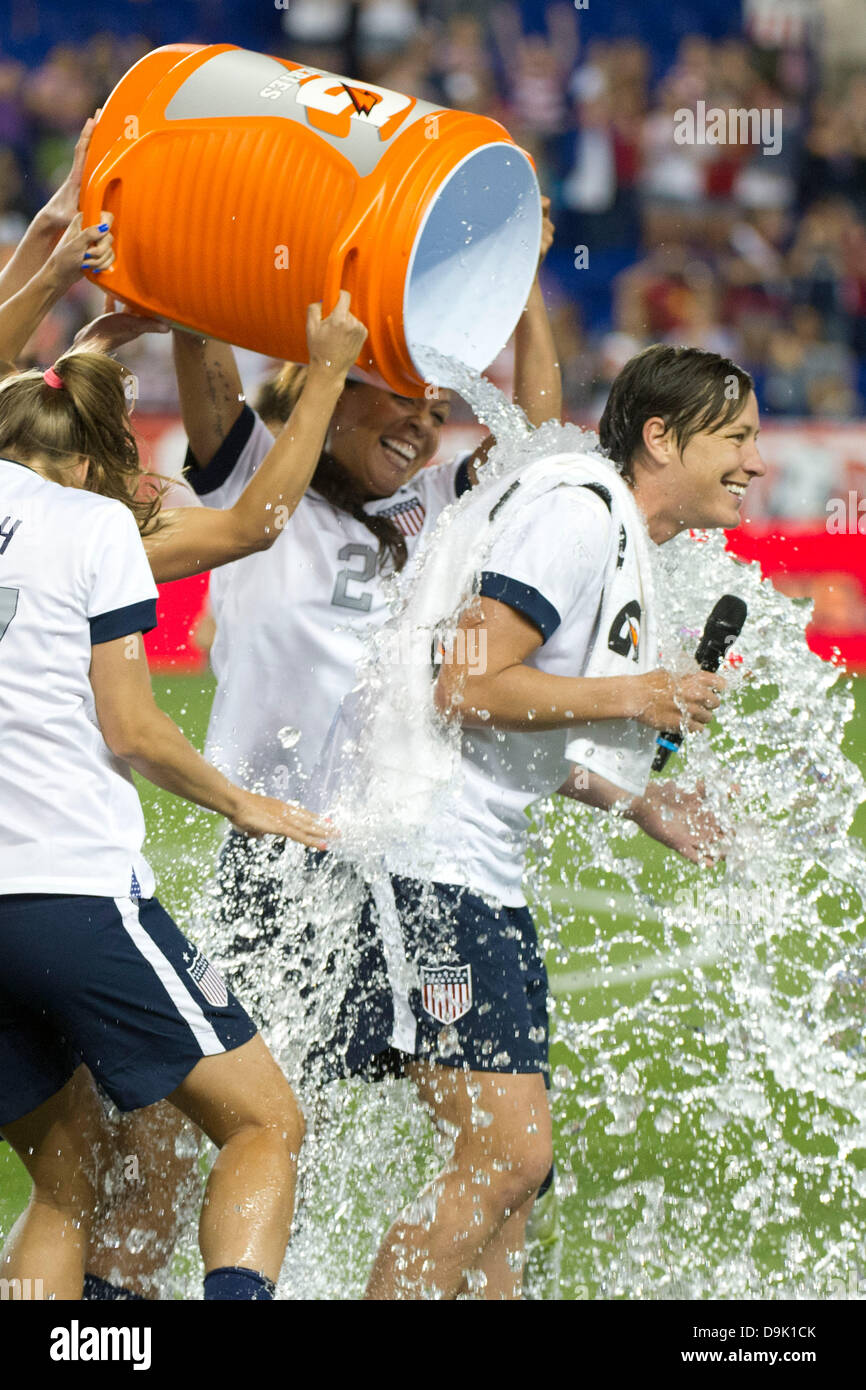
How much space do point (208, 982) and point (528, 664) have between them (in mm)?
761

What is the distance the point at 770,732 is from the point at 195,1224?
5.47 feet

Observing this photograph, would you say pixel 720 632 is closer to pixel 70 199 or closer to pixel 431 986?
pixel 431 986

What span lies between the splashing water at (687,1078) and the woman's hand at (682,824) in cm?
3

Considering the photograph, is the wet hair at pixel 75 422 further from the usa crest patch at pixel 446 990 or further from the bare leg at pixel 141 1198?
the bare leg at pixel 141 1198

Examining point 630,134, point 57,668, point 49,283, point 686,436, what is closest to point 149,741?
point 57,668

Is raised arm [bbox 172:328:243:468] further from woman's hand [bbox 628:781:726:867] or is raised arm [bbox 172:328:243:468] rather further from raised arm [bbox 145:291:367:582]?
woman's hand [bbox 628:781:726:867]

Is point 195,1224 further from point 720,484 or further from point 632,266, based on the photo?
point 632,266

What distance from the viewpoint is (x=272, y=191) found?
9.38ft

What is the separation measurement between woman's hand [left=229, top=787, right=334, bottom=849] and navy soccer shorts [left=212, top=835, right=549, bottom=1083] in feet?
0.57

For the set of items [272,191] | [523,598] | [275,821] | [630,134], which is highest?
[630,134]

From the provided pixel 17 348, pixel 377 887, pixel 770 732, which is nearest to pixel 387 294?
pixel 17 348

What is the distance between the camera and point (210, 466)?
11.0ft

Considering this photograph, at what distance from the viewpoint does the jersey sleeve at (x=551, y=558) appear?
2623mm

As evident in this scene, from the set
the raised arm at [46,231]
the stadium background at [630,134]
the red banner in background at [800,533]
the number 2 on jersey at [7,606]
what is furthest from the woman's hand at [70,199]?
the stadium background at [630,134]
